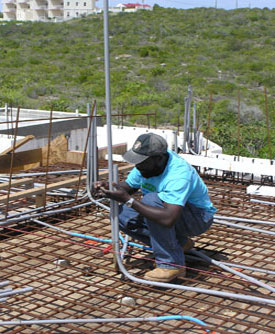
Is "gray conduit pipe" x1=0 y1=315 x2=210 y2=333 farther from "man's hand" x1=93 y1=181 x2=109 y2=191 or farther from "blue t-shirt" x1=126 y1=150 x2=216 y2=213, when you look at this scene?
"man's hand" x1=93 y1=181 x2=109 y2=191

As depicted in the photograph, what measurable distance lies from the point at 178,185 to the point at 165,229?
30cm

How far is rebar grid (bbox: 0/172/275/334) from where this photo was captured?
3.17 m

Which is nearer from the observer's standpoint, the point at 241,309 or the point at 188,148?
the point at 241,309

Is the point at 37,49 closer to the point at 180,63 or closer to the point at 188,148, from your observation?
the point at 180,63

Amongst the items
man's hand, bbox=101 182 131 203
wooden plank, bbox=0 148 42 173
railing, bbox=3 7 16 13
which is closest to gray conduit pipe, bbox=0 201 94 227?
wooden plank, bbox=0 148 42 173

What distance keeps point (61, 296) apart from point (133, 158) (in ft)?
3.25

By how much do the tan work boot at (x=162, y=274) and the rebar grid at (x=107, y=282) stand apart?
7cm

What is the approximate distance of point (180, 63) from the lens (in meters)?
32.3

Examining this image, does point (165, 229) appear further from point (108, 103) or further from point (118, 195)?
point (108, 103)

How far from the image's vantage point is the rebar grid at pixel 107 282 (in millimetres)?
3168

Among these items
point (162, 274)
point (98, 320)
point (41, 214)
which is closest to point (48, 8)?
point (41, 214)

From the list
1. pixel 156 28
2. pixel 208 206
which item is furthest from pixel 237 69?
pixel 208 206

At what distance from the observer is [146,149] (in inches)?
135

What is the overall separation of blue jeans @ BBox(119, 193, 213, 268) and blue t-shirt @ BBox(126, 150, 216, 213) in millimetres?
61
